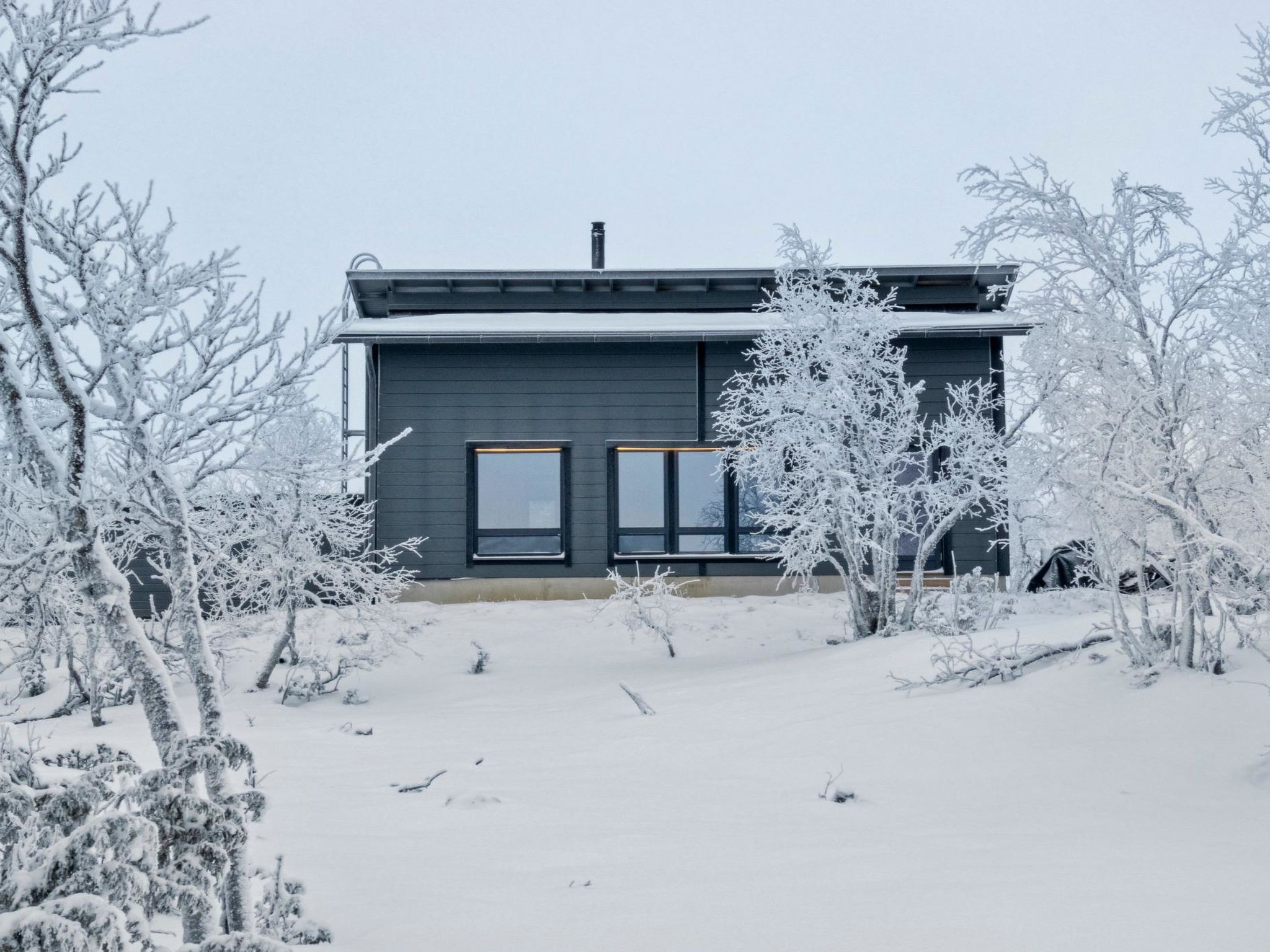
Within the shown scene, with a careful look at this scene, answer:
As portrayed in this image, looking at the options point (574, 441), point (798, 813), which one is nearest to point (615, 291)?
point (574, 441)

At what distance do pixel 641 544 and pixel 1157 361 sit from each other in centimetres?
958

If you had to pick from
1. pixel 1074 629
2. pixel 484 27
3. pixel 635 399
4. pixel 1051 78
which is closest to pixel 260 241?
pixel 484 27

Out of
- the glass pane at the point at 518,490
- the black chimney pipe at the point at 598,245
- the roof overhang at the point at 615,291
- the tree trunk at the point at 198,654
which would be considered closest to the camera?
the tree trunk at the point at 198,654

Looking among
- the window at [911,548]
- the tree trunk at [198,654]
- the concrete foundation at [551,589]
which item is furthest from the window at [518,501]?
the tree trunk at [198,654]

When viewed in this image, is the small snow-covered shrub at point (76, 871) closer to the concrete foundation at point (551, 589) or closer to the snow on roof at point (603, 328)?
the concrete foundation at point (551, 589)

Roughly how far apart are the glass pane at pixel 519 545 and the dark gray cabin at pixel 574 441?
2 cm

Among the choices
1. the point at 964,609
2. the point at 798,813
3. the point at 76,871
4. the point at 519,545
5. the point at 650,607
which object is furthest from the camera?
the point at 519,545

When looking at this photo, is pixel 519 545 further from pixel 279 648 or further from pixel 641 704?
pixel 641 704

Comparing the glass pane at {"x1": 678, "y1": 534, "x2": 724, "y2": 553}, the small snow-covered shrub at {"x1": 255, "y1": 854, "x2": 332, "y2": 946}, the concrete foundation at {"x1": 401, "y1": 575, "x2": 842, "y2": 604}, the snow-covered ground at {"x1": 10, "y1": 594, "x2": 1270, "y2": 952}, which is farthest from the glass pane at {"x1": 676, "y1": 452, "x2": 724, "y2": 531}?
the small snow-covered shrub at {"x1": 255, "y1": 854, "x2": 332, "y2": 946}

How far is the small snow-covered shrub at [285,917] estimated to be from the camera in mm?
3174

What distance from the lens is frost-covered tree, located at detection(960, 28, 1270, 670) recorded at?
5680 millimetres

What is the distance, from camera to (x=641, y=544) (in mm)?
14977

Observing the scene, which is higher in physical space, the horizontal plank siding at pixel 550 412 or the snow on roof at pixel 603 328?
the snow on roof at pixel 603 328

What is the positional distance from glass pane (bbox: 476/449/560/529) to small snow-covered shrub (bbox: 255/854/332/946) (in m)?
11.5
